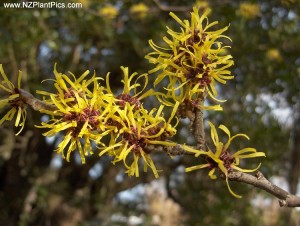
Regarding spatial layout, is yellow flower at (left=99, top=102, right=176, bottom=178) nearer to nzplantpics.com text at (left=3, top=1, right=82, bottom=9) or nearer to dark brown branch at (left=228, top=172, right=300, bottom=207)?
dark brown branch at (left=228, top=172, right=300, bottom=207)

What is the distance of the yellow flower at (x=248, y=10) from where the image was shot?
3502 millimetres

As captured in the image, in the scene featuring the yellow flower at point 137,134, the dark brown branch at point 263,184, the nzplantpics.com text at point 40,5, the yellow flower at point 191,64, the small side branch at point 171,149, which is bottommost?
the dark brown branch at point 263,184

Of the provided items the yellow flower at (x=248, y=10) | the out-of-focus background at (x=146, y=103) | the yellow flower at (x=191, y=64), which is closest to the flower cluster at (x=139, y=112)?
the yellow flower at (x=191, y=64)

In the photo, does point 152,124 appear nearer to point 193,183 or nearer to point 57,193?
point 193,183

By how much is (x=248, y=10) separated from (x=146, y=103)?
1192mm

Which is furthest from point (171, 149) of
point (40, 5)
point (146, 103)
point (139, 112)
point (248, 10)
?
point (146, 103)

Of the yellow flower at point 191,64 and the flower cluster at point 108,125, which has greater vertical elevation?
the yellow flower at point 191,64

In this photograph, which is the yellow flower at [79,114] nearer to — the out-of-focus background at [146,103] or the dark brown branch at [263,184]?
the dark brown branch at [263,184]

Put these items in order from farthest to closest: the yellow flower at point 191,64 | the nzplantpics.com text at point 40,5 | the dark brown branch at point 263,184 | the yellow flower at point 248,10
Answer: the yellow flower at point 248,10, the nzplantpics.com text at point 40,5, the yellow flower at point 191,64, the dark brown branch at point 263,184

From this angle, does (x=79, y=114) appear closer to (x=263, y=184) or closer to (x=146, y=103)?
(x=263, y=184)

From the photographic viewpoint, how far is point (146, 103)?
4.12 metres

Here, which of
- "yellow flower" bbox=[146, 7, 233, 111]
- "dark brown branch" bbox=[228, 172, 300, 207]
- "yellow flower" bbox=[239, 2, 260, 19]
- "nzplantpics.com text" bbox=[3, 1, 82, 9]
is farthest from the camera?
"yellow flower" bbox=[239, 2, 260, 19]

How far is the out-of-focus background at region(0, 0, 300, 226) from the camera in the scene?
11.9 feet

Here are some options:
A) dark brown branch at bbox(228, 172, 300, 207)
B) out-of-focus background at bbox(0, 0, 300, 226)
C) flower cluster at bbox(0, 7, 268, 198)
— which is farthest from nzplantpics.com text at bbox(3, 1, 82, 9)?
dark brown branch at bbox(228, 172, 300, 207)
